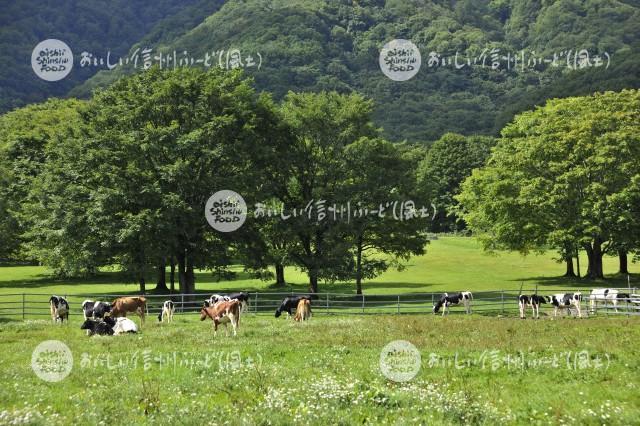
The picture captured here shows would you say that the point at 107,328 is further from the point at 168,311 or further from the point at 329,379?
the point at 329,379

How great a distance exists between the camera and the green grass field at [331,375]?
1245 cm

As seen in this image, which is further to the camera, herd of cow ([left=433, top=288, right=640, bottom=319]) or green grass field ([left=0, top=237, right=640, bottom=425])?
herd of cow ([left=433, top=288, right=640, bottom=319])

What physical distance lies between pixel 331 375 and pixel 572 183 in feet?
145

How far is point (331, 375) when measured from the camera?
16.0 meters

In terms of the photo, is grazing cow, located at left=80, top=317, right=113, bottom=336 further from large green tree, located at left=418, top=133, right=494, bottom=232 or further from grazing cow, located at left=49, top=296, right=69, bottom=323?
large green tree, located at left=418, top=133, right=494, bottom=232

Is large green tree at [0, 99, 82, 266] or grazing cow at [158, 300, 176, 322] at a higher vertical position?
large green tree at [0, 99, 82, 266]

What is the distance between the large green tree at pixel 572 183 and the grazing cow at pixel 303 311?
28.8 meters

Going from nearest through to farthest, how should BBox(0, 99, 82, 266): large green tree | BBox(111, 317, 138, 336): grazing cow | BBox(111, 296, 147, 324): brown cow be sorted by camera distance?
BBox(111, 317, 138, 336): grazing cow → BBox(111, 296, 147, 324): brown cow → BBox(0, 99, 82, 266): large green tree

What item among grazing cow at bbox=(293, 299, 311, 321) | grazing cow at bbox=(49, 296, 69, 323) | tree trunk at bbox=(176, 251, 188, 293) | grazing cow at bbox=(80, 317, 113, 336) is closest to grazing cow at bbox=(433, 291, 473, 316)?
grazing cow at bbox=(293, 299, 311, 321)

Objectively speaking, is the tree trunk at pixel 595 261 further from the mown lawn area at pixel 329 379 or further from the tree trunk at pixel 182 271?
the tree trunk at pixel 182 271

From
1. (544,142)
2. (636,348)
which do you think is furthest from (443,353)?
(544,142)

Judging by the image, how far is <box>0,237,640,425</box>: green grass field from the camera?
12.4m

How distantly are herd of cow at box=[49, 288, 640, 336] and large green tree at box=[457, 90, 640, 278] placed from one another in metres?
13.5

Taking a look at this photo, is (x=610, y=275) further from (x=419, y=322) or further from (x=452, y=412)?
(x=452, y=412)
